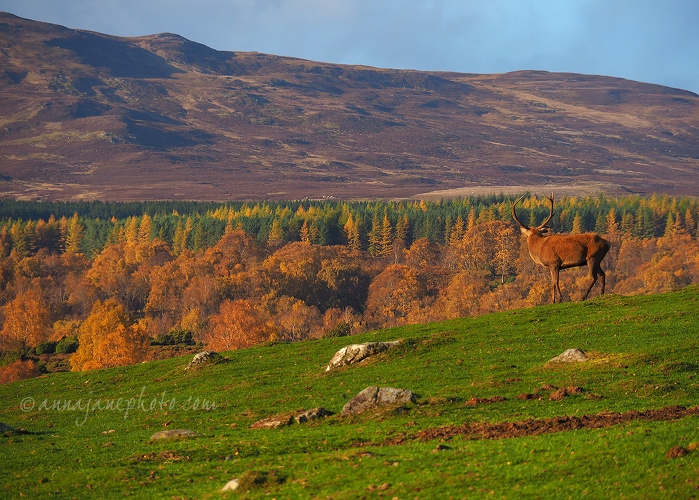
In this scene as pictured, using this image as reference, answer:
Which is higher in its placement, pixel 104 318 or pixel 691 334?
pixel 691 334

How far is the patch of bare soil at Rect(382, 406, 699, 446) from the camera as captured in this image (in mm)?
19125

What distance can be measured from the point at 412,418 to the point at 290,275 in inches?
4225

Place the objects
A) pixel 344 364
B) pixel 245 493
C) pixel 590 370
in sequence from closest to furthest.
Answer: pixel 245 493 → pixel 590 370 → pixel 344 364

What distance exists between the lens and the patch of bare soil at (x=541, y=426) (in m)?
19.1

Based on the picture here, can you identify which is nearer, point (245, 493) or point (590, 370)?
point (245, 493)

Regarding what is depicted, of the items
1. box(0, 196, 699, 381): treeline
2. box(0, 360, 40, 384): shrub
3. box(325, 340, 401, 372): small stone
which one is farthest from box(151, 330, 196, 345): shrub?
box(325, 340, 401, 372): small stone

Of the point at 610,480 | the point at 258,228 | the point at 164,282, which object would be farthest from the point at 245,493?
the point at 258,228

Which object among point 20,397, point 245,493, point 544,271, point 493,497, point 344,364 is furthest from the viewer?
point 544,271

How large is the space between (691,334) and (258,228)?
546 ft

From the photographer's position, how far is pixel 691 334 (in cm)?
2872

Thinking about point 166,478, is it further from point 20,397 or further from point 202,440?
point 20,397

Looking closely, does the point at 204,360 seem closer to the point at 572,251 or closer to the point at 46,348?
the point at 572,251

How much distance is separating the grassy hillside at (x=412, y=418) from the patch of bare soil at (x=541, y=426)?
0.07 metres

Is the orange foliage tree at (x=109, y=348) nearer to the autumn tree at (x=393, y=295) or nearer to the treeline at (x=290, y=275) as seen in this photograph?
the treeline at (x=290, y=275)
